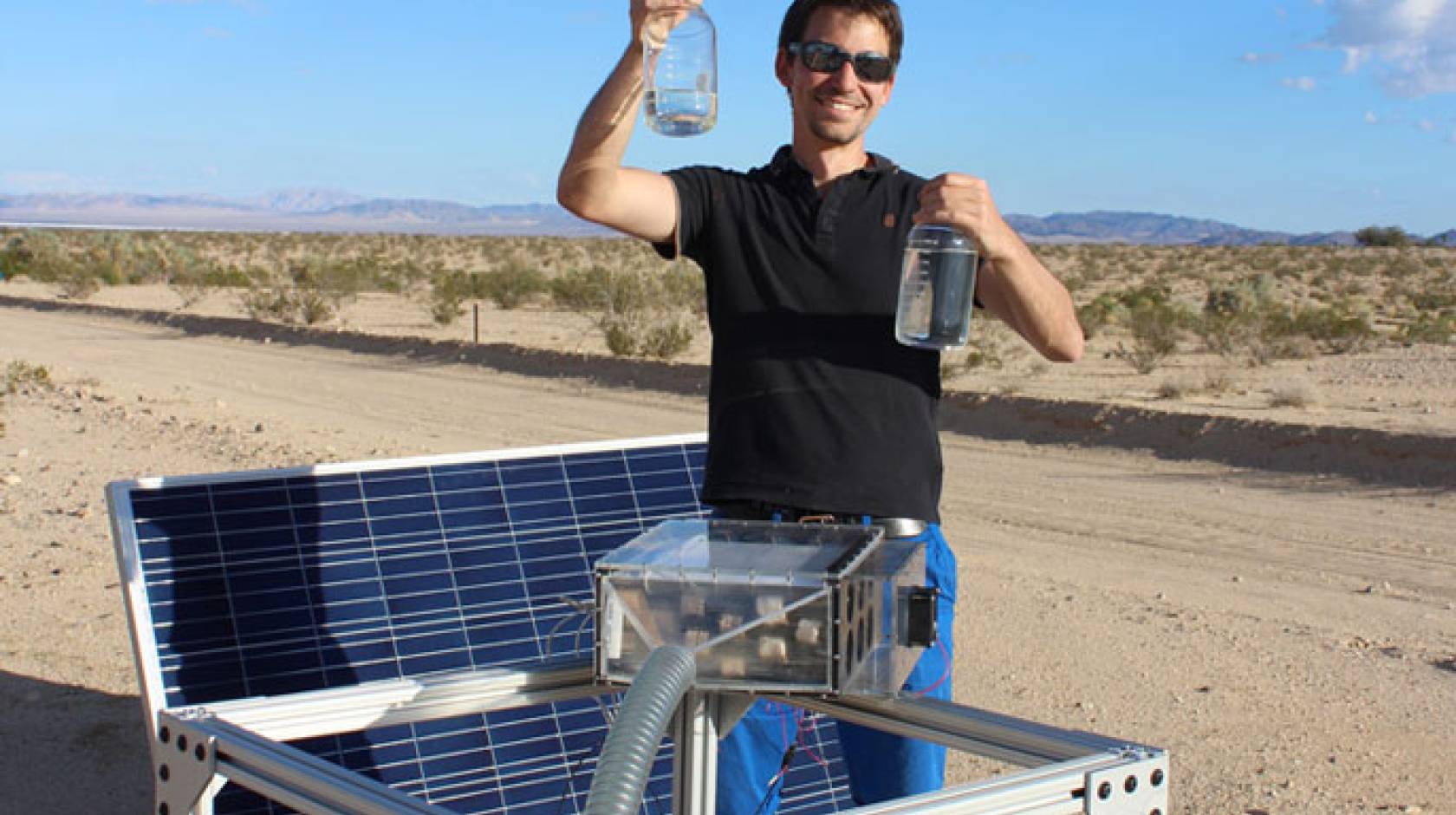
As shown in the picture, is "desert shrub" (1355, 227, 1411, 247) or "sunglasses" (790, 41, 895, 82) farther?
"desert shrub" (1355, 227, 1411, 247)

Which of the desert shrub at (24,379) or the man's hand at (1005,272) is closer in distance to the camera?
the man's hand at (1005,272)

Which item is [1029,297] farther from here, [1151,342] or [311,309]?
[311,309]

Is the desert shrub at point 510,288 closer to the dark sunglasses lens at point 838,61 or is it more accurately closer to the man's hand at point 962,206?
the dark sunglasses lens at point 838,61

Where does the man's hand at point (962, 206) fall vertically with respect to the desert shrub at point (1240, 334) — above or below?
above

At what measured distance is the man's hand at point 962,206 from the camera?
8.67ft

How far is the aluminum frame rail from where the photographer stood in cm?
213

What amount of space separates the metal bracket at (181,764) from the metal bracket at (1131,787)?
1274 millimetres

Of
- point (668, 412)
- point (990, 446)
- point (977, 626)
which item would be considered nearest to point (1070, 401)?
point (990, 446)

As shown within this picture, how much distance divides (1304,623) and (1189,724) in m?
2.03

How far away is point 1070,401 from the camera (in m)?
15.6

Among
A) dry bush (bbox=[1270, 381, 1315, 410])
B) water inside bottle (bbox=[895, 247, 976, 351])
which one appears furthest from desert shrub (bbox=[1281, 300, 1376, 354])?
water inside bottle (bbox=[895, 247, 976, 351])

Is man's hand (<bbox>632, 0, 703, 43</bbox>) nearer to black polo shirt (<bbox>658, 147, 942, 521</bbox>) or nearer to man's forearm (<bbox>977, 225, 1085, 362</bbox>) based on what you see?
black polo shirt (<bbox>658, 147, 942, 521</bbox>)

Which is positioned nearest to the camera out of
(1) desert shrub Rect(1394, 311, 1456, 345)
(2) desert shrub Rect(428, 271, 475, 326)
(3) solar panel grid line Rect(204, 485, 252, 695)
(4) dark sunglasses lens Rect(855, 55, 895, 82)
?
(4) dark sunglasses lens Rect(855, 55, 895, 82)

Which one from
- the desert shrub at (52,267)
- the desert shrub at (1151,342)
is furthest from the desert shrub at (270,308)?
the desert shrub at (1151,342)
